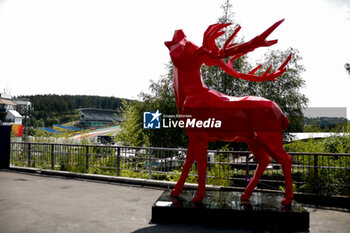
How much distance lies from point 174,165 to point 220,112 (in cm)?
533

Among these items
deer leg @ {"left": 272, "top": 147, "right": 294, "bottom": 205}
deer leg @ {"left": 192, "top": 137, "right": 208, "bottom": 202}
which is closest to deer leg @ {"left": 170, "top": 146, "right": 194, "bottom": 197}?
deer leg @ {"left": 192, "top": 137, "right": 208, "bottom": 202}

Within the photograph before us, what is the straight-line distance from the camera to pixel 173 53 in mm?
4371

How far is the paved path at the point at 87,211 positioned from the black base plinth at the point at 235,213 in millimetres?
133

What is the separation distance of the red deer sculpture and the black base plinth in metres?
0.23

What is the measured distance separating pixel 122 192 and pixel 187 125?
3138 mm

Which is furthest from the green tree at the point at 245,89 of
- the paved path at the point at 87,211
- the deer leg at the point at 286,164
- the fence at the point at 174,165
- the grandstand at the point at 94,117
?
the grandstand at the point at 94,117

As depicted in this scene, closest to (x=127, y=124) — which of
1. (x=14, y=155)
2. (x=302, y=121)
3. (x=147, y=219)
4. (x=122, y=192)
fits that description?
(x=14, y=155)

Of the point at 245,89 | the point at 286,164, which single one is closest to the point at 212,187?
the point at 286,164

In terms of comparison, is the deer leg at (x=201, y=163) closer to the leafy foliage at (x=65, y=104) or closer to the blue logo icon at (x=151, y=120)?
the blue logo icon at (x=151, y=120)

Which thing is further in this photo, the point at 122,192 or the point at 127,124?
the point at 127,124

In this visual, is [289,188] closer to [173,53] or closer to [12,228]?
[173,53]

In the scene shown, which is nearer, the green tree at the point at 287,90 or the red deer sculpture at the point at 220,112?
the red deer sculpture at the point at 220,112

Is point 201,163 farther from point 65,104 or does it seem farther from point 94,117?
point 65,104

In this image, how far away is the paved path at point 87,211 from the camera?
386 cm
